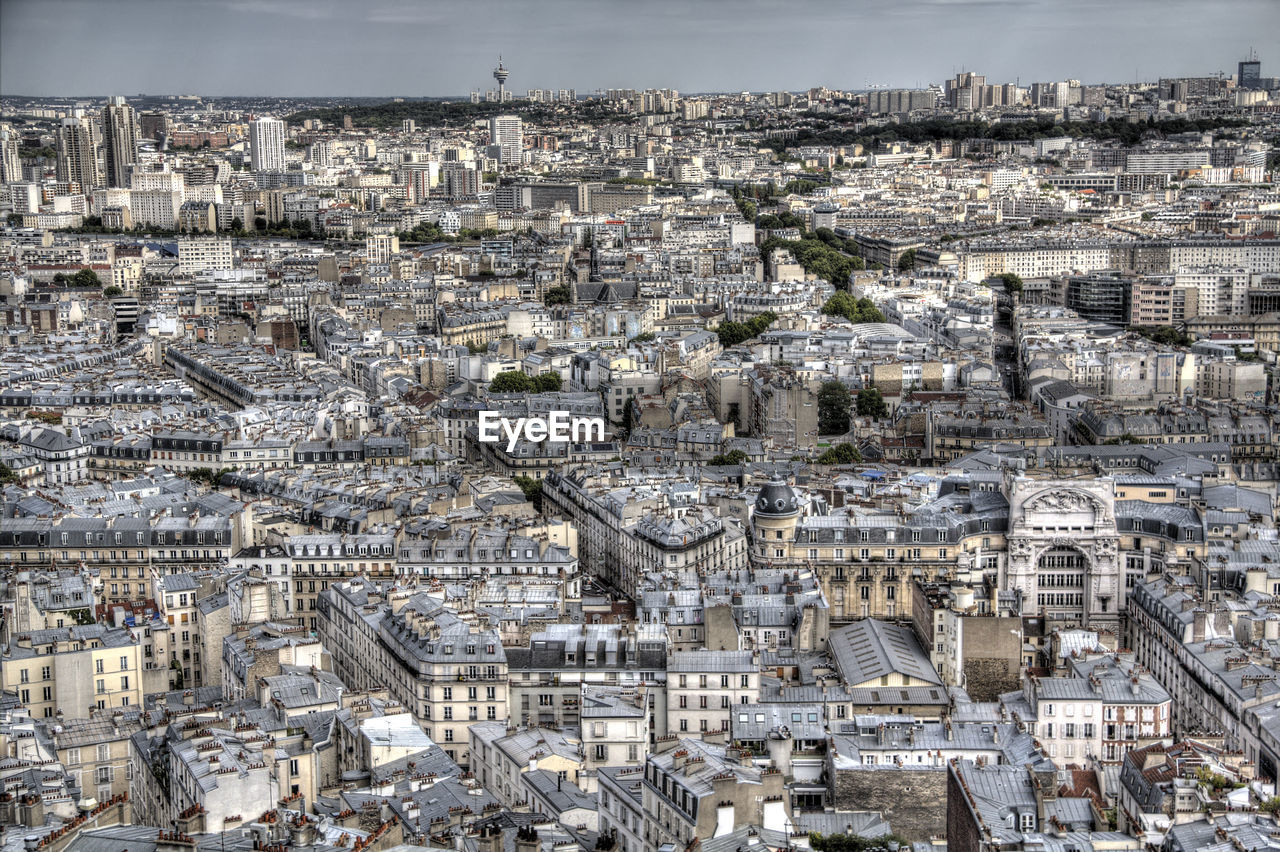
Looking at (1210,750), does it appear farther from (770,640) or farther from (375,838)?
(375,838)

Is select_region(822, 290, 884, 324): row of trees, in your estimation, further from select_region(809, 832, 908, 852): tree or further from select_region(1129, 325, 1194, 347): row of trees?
select_region(809, 832, 908, 852): tree

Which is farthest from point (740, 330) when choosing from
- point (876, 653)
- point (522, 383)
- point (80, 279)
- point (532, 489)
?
point (876, 653)

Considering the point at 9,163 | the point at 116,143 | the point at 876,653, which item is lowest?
the point at 876,653

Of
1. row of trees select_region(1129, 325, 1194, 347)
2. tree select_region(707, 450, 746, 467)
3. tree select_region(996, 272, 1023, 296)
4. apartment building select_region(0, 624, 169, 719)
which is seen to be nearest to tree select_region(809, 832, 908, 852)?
apartment building select_region(0, 624, 169, 719)

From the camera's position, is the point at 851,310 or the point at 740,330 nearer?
the point at 740,330

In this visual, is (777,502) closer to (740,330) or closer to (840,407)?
(840,407)

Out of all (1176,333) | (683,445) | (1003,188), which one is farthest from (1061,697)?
(1003,188)
